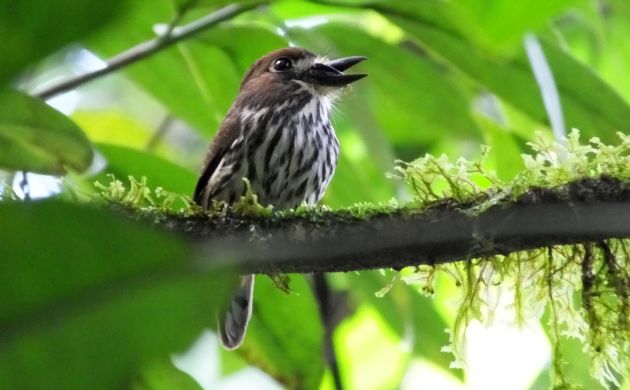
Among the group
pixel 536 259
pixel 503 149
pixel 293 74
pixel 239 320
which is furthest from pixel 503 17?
pixel 293 74

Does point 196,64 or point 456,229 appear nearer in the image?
point 456,229

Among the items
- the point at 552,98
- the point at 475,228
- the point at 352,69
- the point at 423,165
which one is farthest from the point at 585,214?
the point at 352,69

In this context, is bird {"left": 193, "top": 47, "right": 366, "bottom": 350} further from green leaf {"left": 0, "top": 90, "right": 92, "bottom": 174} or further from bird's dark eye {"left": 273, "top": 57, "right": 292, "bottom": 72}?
green leaf {"left": 0, "top": 90, "right": 92, "bottom": 174}

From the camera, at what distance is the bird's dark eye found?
9.35ft

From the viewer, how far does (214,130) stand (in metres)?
2.26

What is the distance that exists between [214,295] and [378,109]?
2520mm

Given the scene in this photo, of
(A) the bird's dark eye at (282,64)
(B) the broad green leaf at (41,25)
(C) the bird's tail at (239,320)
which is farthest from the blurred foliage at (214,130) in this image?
(A) the bird's dark eye at (282,64)

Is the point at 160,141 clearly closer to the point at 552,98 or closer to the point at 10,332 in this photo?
the point at 552,98

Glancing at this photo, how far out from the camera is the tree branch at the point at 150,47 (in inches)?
71.1

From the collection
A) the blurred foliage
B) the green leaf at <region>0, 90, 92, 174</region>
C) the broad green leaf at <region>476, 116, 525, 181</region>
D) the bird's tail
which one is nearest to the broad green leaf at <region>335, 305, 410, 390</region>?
the blurred foliage

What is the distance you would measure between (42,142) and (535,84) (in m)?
1.15

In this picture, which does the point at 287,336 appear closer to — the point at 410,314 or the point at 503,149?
the point at 410,314

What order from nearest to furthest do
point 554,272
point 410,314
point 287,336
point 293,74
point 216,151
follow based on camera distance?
point 554,272, point 287,336, point 410,314, point 216,151, point 293,74

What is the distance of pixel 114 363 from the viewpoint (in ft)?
0.88
